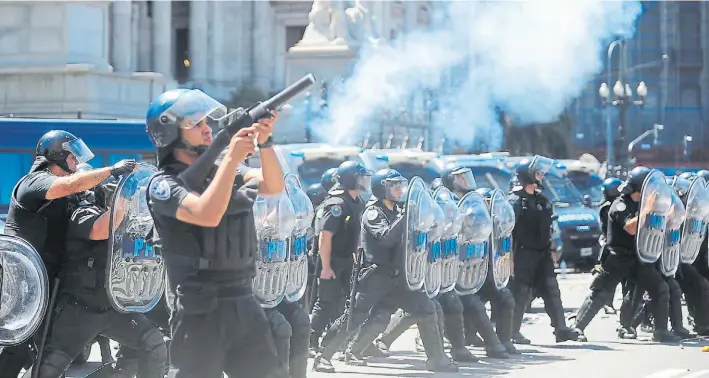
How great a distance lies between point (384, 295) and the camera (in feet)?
37.2

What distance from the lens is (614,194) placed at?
14820 mm

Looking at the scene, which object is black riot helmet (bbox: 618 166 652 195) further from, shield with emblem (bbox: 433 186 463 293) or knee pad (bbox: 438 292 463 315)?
knee pad (bbox: 438 292 463 315)

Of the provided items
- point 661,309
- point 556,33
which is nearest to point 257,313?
point 661,309

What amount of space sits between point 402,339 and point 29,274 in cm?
670

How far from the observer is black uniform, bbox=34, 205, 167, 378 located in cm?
828

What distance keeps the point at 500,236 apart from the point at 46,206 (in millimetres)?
5440

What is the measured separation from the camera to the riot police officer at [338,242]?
1193 cm

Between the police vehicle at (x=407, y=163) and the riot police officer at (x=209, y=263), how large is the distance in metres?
15.3

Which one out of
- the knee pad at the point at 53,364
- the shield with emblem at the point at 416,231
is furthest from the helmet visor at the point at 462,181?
the knee pad at the point at 53,364

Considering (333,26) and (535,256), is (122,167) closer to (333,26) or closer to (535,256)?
(535,256)

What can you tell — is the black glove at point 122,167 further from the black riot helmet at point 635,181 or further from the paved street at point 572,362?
the black riot helmet at point 635,181

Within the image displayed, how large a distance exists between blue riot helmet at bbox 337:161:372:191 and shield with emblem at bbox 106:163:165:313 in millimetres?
3339

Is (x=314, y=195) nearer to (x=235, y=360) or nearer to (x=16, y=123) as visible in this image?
(x=16, y=123)

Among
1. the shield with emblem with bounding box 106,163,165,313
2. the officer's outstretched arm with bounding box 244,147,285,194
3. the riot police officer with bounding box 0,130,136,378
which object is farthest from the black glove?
the officer's outstretched arm with bounding box 244,147,285,194
